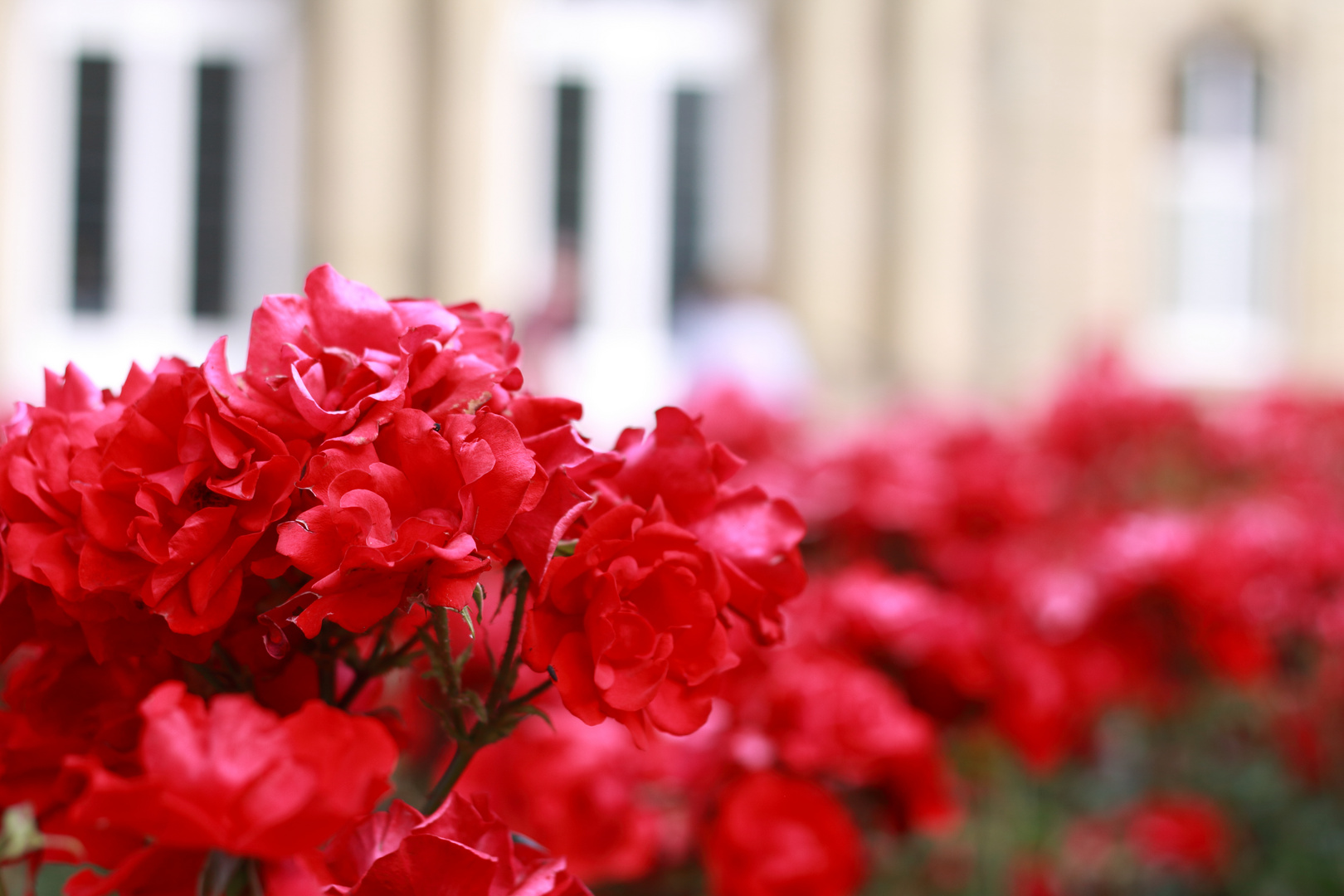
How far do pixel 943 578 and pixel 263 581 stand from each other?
136 centimetres

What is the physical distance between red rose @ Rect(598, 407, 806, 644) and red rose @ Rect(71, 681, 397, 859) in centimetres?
22

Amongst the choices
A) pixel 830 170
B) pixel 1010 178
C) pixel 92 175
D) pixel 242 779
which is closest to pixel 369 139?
pixel 92 175

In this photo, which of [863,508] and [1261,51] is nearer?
[863,508]

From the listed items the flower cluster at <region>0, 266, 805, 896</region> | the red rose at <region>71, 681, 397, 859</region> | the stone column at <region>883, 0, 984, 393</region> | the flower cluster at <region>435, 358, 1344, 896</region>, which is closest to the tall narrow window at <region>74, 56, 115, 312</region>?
the stone column at <region>883, 0, 984, 393</region>

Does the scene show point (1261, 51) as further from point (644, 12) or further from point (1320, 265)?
point (644, 12)

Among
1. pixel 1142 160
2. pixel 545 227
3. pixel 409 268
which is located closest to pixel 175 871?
pixel 409 268

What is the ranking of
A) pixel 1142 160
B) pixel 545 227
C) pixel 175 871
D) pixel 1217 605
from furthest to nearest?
pixel 1142 160 → pixel 545 227 → pixel 1217 605 → pixel 175 871

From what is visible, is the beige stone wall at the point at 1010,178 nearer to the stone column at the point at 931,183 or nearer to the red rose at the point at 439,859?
the stone column at the point at 931,183

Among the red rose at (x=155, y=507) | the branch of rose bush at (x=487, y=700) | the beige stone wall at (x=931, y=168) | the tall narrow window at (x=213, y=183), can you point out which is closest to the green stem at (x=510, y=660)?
the branch of rose bush at (x=487, y=700)

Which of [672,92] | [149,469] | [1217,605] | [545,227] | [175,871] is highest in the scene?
[672,92]

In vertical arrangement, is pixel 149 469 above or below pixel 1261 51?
below

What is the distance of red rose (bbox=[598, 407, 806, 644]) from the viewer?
710 mm

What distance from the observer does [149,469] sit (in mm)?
627

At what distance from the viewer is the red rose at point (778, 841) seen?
3.69 feet
